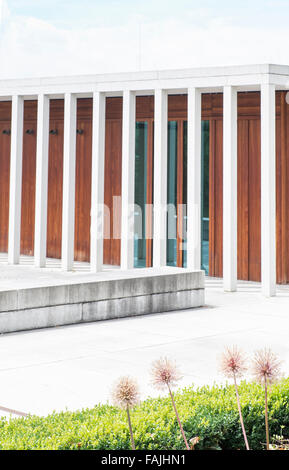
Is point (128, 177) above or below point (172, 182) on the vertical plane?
below

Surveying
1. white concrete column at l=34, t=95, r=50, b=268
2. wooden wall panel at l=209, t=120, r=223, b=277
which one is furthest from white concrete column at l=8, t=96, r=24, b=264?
wooden wall panel at l=209, t=120, r=223, b=277

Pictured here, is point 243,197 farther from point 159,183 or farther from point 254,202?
point 159,183

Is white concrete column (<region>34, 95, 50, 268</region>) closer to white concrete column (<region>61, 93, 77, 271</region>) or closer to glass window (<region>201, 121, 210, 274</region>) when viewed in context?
white concrete column (<region>61, 93, 77, 271</region>)

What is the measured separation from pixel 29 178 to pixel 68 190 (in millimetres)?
5365

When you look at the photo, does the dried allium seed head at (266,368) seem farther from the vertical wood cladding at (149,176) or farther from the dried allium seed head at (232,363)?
the vertical wood cladding at (149,176)

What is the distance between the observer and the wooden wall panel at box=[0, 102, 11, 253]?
22375 mm

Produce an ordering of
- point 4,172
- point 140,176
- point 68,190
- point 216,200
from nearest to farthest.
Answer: point 68,190 < point 216,200 < point 140,176 < point 4,172

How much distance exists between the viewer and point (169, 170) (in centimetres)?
1859

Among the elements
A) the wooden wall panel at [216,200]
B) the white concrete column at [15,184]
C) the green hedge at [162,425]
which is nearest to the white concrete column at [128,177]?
the wooden wall panel at [216,200]

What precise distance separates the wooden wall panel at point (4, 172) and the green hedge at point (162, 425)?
1845cm

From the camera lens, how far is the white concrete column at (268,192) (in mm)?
14406

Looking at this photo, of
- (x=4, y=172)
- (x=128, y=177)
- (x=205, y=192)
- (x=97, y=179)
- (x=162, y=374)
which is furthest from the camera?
(x=4, y=172)

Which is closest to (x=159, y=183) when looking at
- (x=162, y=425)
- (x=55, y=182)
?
(x=55, y=182)

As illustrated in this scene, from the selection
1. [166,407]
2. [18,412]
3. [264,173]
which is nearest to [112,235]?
[264,173]
